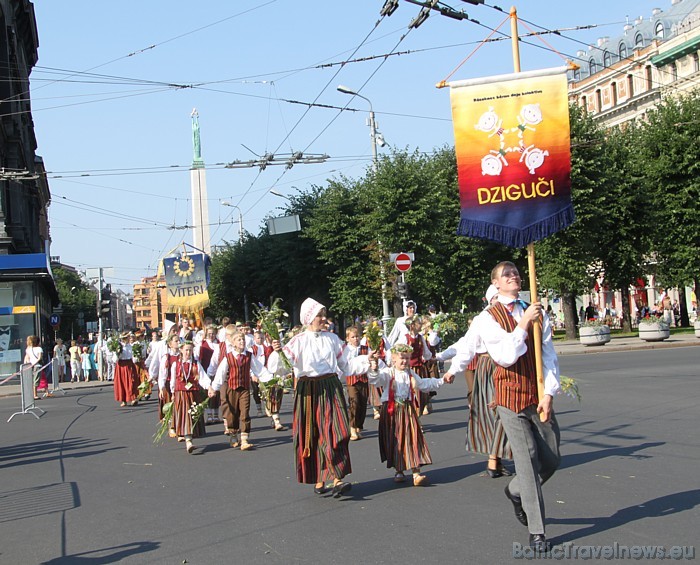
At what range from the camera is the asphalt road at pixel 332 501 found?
616cm

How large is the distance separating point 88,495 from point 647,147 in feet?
117

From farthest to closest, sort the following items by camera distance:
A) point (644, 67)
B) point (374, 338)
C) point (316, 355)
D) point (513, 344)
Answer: point (644, 67) < point (374, 338) < point (316, 355) < point (513, 344)

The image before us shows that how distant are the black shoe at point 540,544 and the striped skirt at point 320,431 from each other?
8.57 feet

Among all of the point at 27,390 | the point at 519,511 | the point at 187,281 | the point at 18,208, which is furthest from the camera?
the point at 18,208

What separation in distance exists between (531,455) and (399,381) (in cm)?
286

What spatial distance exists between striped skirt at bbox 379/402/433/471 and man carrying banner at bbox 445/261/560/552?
7.09ft

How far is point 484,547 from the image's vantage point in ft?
19.3

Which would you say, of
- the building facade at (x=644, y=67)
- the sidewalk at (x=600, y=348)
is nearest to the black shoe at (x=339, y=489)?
the sidewalk at (x=600, y=348)

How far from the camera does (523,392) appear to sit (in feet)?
19.7

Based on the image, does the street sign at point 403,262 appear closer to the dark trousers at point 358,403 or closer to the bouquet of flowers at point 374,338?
the dark trousers at point 358,403

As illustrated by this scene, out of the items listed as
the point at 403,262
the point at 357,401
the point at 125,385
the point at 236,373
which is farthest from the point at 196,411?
the point at 403,262

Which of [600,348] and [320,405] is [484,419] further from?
[600,348]

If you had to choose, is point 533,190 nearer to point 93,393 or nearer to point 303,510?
point 303,510

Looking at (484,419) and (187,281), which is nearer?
(484,419)
